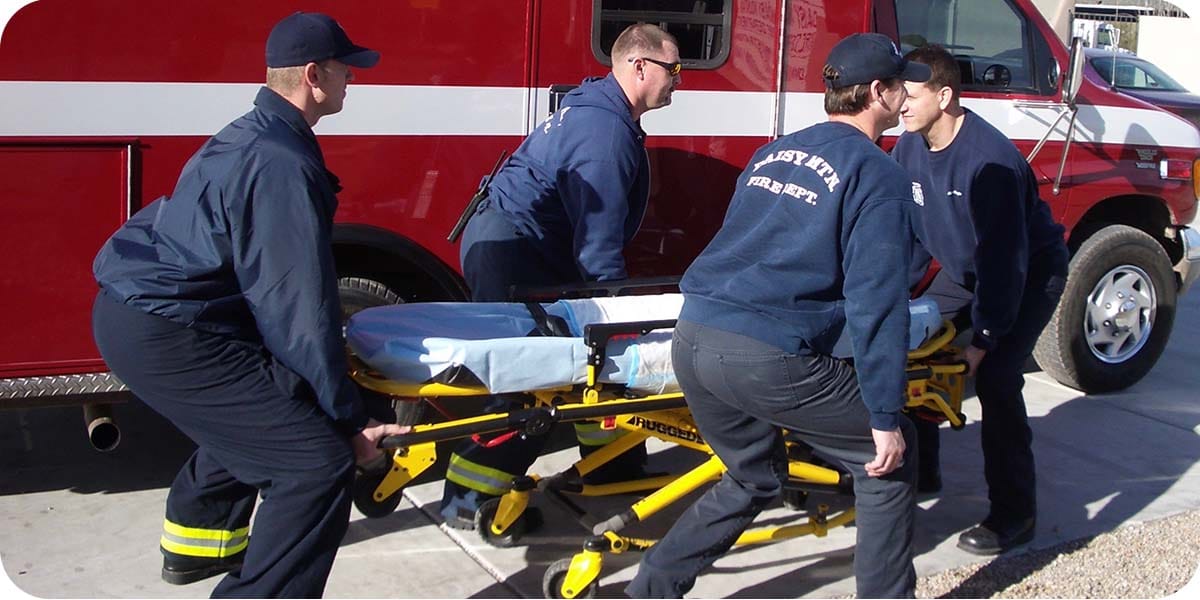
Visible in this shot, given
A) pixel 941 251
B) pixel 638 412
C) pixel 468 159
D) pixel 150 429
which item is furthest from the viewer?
pixel 150 429

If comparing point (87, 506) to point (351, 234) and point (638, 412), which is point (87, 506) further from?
point (638, 412)

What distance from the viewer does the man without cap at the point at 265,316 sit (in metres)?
2.99

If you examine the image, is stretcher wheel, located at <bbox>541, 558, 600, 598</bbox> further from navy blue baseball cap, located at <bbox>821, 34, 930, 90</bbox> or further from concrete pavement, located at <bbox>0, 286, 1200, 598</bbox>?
navy blue baseball cap, located at <bbox>821, 34, 930, 90</bbox>

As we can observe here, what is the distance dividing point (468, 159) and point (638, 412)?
5.58 feet

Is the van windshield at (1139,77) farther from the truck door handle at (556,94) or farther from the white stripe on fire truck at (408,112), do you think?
the truck door handle at (556,94)

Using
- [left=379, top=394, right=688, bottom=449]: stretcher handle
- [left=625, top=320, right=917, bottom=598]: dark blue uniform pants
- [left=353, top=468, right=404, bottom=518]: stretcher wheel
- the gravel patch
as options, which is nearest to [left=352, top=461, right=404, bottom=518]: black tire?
[left=353, top=468, right=404, bottom=518]: stretcher wheel

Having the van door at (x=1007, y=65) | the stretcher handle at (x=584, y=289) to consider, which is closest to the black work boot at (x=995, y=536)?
the stretcher handle at (x=584, y=289)

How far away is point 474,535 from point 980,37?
12.0 feet

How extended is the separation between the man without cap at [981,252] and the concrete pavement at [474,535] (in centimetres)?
31

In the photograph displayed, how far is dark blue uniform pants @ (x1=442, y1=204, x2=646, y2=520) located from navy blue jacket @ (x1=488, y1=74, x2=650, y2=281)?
0.04 metres

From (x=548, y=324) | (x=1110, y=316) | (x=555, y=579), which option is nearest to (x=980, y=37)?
(x=1110, y=316)

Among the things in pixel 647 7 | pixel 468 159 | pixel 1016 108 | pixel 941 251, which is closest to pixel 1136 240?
pixel 1016 108

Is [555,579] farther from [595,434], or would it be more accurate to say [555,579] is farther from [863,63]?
[863,63]

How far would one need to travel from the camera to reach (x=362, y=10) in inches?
Answer: 184
